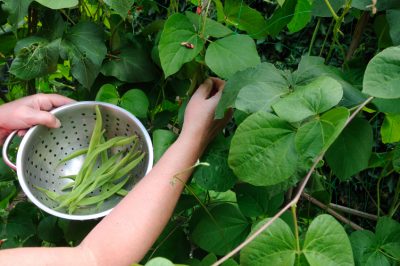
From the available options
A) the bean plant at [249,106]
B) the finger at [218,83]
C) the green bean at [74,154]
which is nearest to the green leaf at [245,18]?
the bean plant at [249,106]

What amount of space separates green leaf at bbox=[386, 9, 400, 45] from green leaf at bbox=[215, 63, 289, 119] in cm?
17

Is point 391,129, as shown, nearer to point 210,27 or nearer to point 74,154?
point 210,27

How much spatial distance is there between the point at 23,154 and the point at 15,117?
8 cm

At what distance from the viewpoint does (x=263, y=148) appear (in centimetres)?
68

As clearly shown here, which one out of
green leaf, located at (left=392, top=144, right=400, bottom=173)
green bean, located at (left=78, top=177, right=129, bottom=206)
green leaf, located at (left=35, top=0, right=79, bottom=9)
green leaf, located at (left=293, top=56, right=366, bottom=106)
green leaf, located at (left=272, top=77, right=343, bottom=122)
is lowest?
green bean, located at (left=78, top=177, right=129, bottom=206)

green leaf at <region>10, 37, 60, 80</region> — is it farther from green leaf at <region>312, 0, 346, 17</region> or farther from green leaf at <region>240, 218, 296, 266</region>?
green leaf at <region>240, 218, 296, 266</region>

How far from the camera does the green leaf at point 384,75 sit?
0.62m

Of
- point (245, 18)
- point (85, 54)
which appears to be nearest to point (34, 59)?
point (85, 54)

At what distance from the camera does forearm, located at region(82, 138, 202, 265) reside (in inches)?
31.8

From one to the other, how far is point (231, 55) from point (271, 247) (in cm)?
37

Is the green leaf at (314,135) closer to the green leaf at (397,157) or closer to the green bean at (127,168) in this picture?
the green leaf at (397,157)

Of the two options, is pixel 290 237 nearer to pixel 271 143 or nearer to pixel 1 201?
pixel 271 143

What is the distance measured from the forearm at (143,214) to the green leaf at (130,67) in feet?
0.81

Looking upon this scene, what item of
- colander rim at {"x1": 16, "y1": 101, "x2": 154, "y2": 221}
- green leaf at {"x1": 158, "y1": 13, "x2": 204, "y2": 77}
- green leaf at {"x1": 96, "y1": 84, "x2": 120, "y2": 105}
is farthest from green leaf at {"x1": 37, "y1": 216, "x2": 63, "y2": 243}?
green leaf at {"x1": 158, "y1": 13, "x2": 204, "y2": 77}
